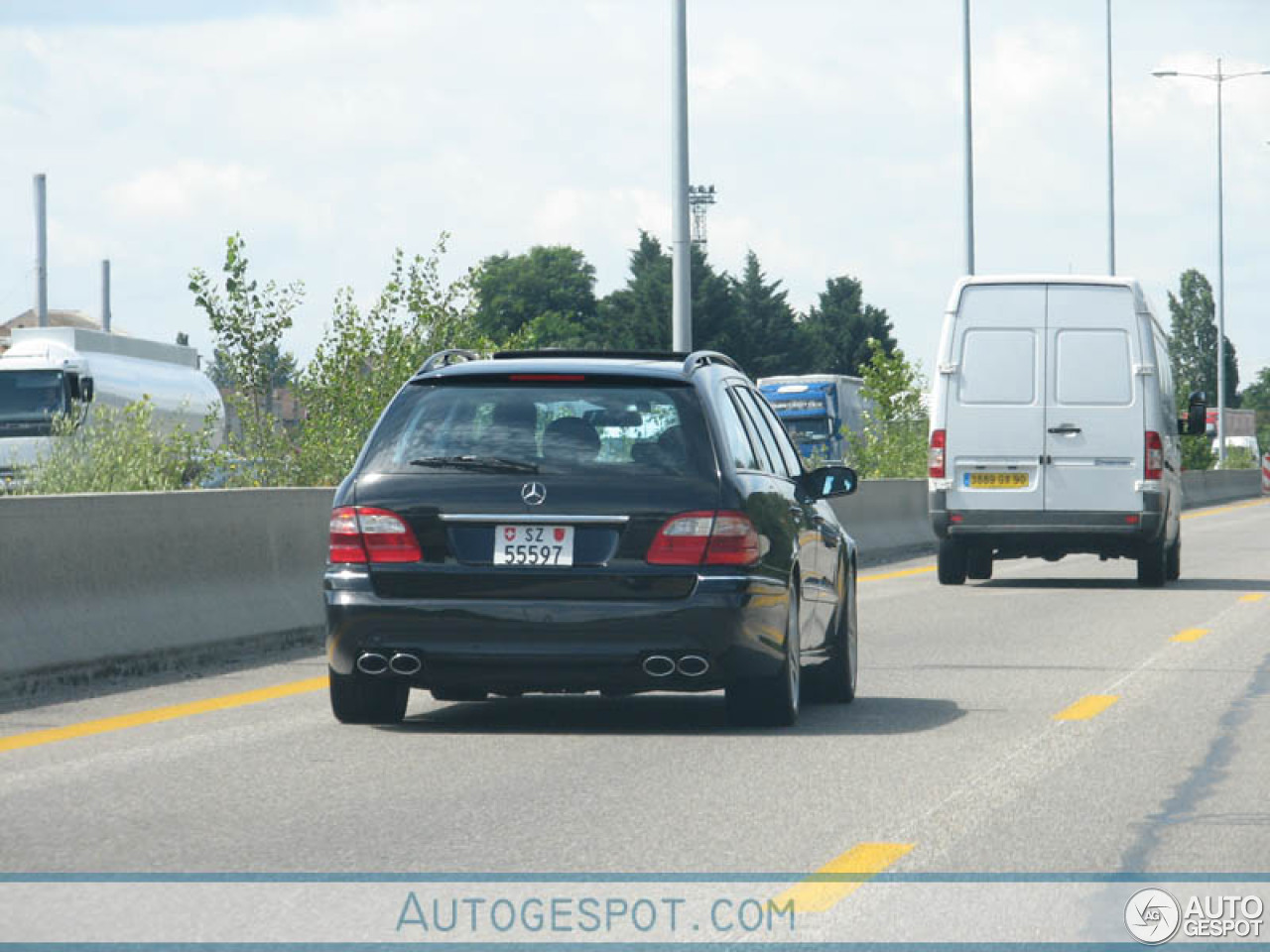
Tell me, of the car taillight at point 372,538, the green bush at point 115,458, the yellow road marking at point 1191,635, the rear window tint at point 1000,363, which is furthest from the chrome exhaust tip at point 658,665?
the rear window tint at point 1000,363

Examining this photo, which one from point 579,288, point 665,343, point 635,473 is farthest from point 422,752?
point 579,288

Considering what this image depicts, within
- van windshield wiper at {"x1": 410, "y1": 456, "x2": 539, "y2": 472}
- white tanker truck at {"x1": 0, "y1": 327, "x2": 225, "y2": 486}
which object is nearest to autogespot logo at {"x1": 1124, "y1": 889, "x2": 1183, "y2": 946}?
van windshield wiper at {"x1": 410, "y1": 456, "x2": 539, "y2": 472}

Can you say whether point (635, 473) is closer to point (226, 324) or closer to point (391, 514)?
point (391, 514)

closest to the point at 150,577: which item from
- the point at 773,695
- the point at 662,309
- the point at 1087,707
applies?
the point at 773,695

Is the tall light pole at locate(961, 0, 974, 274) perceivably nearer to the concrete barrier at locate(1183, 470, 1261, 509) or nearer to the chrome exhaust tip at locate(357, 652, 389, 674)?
the concrete barrier at locate(1183, 470, 1261, 509)

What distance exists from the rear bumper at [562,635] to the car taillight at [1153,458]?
478 inches

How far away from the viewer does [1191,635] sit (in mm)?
15609

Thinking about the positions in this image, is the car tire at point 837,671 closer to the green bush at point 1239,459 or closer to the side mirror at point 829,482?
the side mirror at point 829,482

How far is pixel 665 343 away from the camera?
108938mm

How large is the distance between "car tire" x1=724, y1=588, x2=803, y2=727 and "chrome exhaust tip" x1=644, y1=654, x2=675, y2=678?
453mm

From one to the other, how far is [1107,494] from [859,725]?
37.6 feet

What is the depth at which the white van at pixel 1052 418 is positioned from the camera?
21062 mm

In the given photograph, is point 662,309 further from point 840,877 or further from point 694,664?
point 840,877

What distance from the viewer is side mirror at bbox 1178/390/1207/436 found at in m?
24.5
